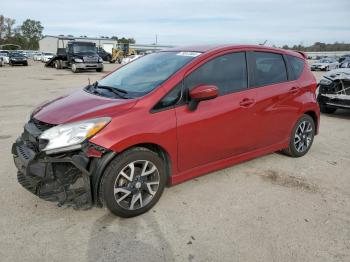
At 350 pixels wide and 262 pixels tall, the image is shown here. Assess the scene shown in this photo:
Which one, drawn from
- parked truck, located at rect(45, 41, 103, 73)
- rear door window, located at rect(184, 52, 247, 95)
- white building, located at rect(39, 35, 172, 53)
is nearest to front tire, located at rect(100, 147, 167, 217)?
rear door window, located at rect(184, 52, 247, 95)

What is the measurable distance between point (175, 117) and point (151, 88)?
409mm

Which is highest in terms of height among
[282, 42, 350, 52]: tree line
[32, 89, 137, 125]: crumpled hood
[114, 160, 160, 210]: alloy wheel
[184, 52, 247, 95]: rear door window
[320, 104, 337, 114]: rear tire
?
[282, 42, 350, 52]: tree line

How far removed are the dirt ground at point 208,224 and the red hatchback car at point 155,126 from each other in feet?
0.91

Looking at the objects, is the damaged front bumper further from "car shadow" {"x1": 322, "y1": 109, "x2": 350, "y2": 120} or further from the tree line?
the tree line

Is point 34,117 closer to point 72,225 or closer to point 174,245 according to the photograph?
point 72,225

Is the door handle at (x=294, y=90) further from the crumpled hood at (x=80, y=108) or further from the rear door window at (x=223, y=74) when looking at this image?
the crumpled hood at (x=80, y=108)

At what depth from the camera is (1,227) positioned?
128 inches

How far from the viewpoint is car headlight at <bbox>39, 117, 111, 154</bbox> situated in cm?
314

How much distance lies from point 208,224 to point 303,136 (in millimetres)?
2742

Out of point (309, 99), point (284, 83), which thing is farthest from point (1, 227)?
point (309, 99)

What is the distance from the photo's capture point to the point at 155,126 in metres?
3.45

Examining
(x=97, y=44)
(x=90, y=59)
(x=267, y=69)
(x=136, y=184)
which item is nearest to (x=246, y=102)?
(x=267, y=69)

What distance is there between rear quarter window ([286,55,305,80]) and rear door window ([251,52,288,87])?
0.18 meters

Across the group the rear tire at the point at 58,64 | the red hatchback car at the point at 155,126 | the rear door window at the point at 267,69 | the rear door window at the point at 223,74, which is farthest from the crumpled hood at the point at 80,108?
the rear tire at the point at 58,64
